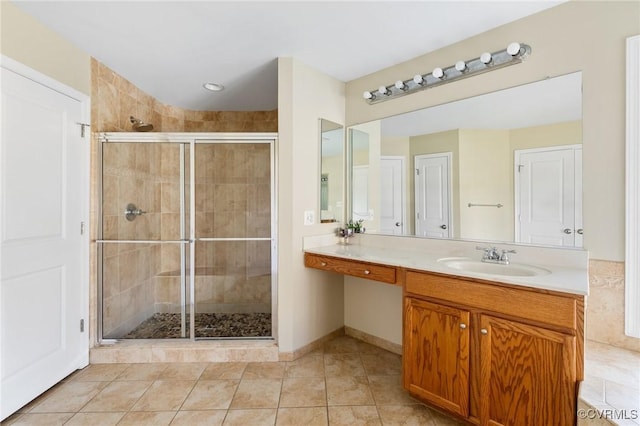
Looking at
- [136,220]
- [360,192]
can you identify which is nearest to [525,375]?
[360,192]

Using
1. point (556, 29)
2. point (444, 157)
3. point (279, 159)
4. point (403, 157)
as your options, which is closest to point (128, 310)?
point (279, 159)

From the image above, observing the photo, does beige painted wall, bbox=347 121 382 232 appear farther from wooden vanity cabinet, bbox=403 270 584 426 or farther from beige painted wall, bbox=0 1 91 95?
beige painted wall, bbox=0 1 91 95

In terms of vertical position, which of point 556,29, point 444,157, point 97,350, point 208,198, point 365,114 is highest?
point 556,29

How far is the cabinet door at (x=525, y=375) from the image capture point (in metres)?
1.24

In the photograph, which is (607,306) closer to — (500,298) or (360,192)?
(500,298)

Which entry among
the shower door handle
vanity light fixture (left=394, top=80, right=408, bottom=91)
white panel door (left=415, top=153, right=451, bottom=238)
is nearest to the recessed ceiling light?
the shower door handle

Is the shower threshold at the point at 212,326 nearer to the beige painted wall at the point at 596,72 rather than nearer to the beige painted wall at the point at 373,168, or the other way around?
the beige painted wall at the point at 373,168

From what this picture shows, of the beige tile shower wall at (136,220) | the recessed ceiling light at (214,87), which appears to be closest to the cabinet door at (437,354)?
the beige tile shower wall at (136,220)

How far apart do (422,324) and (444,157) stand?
1.20 m

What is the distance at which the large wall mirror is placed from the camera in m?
1.69

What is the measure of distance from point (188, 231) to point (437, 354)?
2067 mm

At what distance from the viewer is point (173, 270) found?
107 inches

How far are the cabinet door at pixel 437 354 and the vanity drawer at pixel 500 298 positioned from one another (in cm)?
7

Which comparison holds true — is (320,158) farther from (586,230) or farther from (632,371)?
(632,371)
